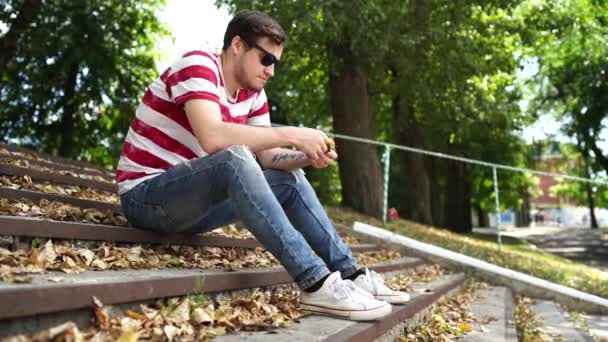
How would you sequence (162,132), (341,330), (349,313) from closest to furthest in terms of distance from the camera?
Answer: (341,330) < (349,313) < (162,132)

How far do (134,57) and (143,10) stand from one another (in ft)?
4.57

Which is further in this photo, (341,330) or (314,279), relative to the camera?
(314,279)

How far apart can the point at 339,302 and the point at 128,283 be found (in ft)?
3.44

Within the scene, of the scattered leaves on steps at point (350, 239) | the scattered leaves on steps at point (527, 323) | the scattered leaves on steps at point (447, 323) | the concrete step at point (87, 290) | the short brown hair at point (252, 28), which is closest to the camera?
the concrete step at point (87, 290)

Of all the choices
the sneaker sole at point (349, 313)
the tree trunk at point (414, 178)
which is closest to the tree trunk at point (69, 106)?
the tree trunk at point (414, 178)

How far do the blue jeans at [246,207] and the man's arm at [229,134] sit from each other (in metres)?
0.05

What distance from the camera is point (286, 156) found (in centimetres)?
345

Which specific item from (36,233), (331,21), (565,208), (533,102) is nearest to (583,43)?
(533,102)

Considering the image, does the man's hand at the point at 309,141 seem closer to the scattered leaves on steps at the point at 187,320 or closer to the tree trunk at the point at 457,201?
the scattered leaves on steps at the point at 187,320

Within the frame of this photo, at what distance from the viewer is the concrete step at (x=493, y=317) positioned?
4160 millimetres

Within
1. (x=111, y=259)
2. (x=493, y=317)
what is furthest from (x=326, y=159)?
(x=493, y=317)

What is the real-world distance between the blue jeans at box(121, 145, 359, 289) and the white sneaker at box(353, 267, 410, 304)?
73 millimetres

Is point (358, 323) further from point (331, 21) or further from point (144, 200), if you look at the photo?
point (331, 21)

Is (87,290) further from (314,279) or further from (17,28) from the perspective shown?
(17,28)
